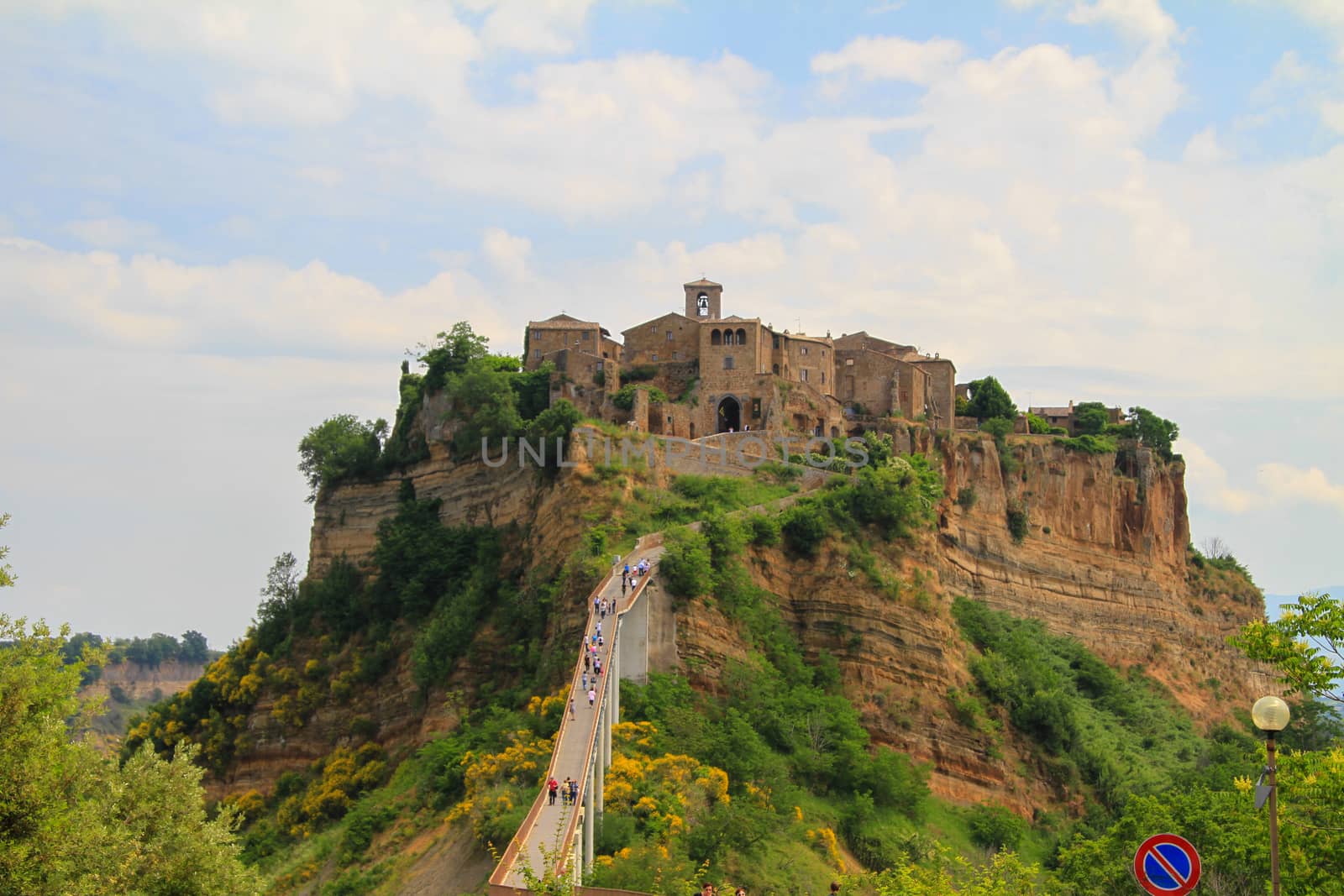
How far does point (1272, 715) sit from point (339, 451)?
62822 mm

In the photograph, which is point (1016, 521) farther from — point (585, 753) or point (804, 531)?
point (585, 753)

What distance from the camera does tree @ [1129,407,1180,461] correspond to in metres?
87.9

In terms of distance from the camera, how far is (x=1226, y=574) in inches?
3627

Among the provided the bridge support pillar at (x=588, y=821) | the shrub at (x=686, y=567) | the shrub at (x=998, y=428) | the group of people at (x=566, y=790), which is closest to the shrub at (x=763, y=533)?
the shrub at (x=686, y=567)

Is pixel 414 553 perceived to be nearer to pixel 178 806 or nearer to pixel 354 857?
pixel 354 857

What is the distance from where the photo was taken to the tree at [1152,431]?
87875 mm

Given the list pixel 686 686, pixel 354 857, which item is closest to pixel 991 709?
pixel 686 686

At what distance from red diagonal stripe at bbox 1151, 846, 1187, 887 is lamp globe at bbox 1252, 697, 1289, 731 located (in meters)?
2.09

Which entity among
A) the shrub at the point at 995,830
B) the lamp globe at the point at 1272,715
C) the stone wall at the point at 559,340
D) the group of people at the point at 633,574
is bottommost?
the shrub at the point at 995,830

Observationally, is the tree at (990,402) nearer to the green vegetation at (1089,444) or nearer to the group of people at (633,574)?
the green vegetation at (1089,444)

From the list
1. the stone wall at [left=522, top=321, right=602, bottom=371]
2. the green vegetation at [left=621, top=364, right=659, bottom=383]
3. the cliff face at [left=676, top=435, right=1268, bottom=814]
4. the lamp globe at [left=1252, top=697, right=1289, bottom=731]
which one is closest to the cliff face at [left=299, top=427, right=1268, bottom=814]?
the cliff face at [left=676, top=435, right=1268, bottom=814]

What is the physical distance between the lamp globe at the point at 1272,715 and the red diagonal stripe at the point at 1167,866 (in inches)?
82.3

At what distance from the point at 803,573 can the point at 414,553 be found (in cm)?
1999

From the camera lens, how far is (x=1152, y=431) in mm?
88312
